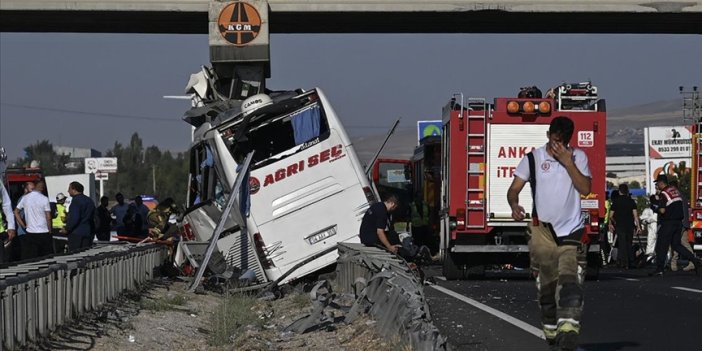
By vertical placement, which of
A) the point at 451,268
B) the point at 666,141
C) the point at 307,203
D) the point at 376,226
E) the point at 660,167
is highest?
the point at 666,141

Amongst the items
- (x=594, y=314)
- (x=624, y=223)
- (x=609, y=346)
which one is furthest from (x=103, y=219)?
(x=609, y=346)

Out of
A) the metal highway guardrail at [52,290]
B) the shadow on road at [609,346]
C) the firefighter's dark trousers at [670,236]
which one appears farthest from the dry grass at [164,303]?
the firefighter's dark trousers at [670,236]

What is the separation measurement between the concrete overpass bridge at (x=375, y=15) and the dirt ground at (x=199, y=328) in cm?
1124

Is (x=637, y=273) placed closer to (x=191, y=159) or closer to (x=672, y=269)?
(x=672, y=269)

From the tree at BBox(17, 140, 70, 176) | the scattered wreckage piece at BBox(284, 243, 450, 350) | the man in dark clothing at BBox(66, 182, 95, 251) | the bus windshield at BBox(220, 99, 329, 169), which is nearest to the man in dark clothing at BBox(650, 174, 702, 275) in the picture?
the bus windshield at BBox(220, 99, 329, 169)

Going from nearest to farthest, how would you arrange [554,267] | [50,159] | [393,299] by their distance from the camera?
[554,267] → [393,299] → [50,159]

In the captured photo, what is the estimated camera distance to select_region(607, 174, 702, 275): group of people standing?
26547mm

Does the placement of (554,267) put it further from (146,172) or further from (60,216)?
(146,172)

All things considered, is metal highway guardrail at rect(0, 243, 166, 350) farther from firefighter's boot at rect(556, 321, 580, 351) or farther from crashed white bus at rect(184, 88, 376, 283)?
firefighter's boot at rect(556, 321, 580, 351)

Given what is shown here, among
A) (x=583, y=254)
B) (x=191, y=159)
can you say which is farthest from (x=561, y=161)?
(x=191, y=159)

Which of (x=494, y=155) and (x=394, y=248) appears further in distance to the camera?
(x=494, y=155)

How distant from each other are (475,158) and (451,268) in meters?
1.88

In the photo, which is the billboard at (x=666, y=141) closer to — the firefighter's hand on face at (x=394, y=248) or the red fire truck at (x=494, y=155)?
the red fire truck at (x=494, y=155)

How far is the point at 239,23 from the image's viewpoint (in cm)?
3128
